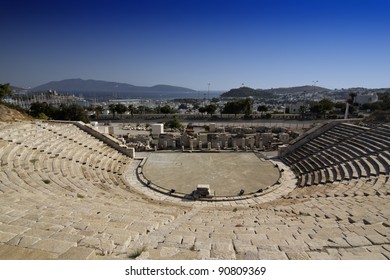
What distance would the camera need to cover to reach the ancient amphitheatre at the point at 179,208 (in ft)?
15.8

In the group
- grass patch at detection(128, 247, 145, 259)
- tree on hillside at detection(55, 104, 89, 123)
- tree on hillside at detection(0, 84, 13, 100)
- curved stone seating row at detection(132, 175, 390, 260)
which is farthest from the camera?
tree on hillside at detection(55, 104, 89, 123)

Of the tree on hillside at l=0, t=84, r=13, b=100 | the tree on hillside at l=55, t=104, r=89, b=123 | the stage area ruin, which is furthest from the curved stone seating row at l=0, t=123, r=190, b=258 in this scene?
the tree on hillside at l=55, t=104, r=89, b=123

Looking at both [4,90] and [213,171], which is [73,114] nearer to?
[4,90]

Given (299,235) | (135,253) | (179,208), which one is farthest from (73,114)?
(299,235)

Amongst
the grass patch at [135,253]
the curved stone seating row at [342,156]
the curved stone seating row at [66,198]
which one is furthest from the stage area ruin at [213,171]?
the grass patch at [135,253]

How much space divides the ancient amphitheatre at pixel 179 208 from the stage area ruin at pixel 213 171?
0.98 meters

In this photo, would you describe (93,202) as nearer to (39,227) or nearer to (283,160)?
(39,227)

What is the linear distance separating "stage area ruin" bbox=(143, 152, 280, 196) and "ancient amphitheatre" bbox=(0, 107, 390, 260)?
3.22 feet

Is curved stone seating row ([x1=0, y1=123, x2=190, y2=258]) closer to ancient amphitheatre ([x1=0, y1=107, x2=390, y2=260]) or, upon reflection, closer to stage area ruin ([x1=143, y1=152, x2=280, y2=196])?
ancient amphitheatre ([x1=0, y1=107, x2=390, y2=260])

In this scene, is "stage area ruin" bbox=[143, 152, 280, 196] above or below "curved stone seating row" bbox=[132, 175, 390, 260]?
below

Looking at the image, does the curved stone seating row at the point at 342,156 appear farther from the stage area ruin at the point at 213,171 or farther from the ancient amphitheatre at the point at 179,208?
the stage area ruin at the point at 213,171

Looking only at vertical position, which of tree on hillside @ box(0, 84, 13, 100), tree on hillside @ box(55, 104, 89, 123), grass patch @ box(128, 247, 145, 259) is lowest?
tree on hillside @ box(55, 104, 89, 123)

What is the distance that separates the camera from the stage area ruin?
14.9 m

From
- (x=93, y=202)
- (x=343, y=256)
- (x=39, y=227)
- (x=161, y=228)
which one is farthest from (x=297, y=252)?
(x=93, y=202)
